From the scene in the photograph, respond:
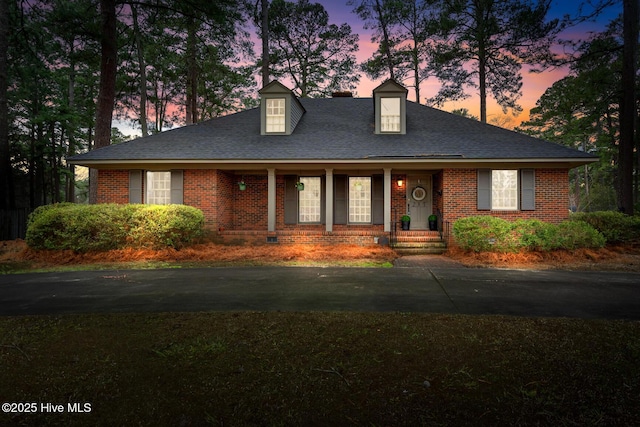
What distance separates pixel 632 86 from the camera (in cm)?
1297

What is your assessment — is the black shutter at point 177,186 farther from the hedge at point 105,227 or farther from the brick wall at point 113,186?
the hedge at point 105,227

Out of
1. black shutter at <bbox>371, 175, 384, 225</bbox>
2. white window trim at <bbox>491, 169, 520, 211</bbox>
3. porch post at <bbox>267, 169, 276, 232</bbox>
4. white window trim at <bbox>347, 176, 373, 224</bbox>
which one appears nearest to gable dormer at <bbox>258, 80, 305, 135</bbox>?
porch post at <bbox>267, 169, 276, 232</bbox>

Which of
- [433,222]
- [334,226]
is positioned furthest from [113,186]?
[433,222]

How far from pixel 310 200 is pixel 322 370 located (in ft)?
37.8

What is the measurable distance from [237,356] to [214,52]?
22.1 meters

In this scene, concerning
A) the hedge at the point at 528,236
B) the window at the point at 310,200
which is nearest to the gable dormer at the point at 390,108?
the window at the point at 310,200

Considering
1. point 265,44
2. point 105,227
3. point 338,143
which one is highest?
point 265,44

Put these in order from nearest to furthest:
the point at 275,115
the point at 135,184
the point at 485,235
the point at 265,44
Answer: the point at 485,235 → the point at 135,184 → the point at 275,115 → the point at 265,44

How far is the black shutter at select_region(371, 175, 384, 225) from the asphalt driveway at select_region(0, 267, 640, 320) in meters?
6.25

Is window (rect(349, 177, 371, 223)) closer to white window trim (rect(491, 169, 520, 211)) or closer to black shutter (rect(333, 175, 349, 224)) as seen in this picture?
black shutter (rect(333, 175, 349, 224))

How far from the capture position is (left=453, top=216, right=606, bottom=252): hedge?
362 inches

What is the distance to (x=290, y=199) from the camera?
46.1 ft

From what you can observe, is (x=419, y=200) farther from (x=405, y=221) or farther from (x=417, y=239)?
(x=417, y=239)

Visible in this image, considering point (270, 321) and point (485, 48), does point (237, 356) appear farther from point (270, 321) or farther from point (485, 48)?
point (485, 48)
